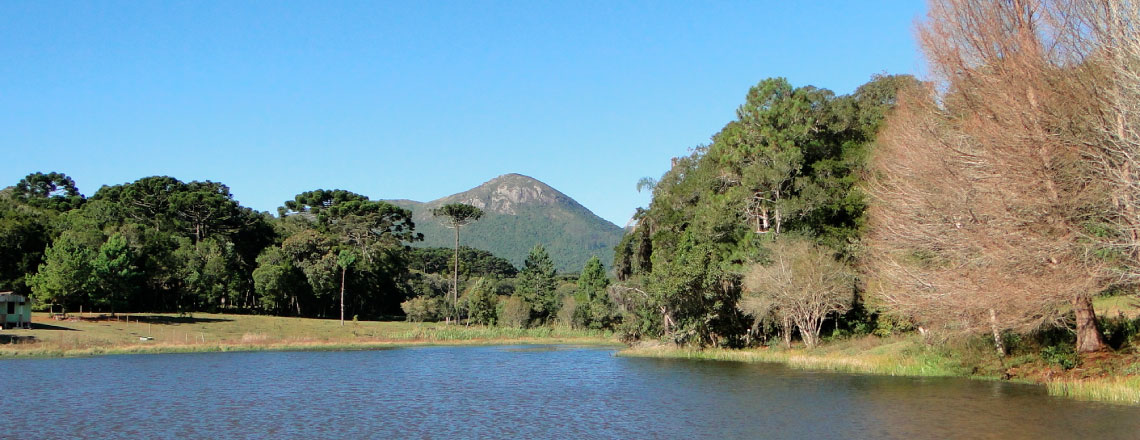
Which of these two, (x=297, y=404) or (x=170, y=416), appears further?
(x=297, y=404)

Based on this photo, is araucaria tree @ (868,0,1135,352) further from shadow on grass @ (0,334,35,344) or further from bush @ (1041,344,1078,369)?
shadow on grass @ (0,334,35,344)

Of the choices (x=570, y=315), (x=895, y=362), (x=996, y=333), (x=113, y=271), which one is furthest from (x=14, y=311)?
(x=996, y=333)

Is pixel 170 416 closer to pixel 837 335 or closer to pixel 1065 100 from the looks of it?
pixel 1065 100

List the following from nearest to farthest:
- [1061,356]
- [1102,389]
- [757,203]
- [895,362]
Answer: [1102,389] < [1061,356] < [895,362] < [757,203]

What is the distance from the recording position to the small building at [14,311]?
2501 inches

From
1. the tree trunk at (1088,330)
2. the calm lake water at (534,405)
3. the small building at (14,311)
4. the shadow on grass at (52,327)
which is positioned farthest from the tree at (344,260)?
the tree trunk at (1088,330)

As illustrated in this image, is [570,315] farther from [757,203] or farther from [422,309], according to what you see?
[757,203]

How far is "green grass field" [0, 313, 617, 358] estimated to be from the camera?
194 ft

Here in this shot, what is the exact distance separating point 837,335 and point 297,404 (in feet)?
106

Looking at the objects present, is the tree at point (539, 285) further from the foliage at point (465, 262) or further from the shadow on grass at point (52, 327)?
the shadow on grass at point (52, 327)

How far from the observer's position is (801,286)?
1797 inches

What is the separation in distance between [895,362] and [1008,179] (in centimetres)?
1350

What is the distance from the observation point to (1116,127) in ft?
81.6

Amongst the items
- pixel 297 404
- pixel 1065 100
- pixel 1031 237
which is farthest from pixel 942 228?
pixel 297 404
